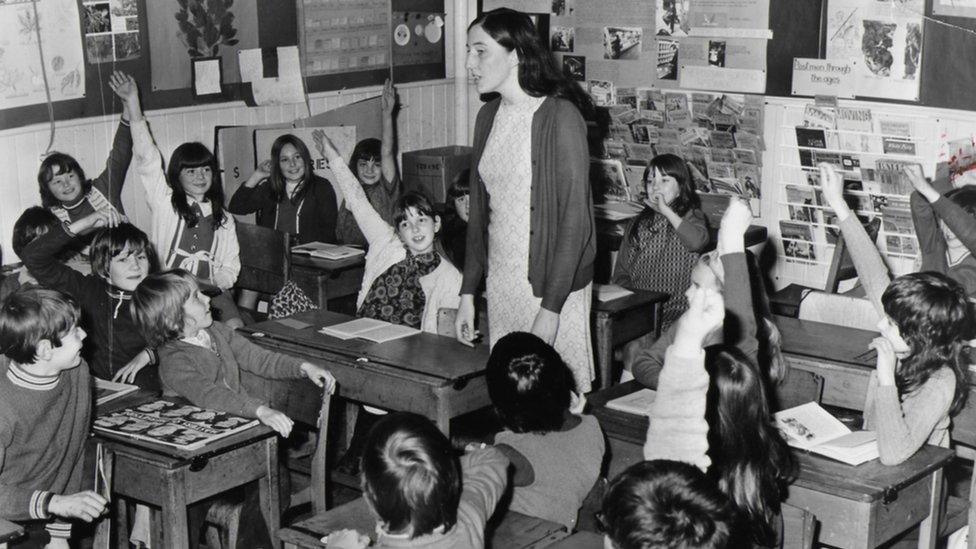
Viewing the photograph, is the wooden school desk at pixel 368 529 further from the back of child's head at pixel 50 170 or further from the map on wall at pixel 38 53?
the map on wall at pixel 38 53

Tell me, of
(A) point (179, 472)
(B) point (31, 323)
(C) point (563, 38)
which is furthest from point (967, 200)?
(B) point (31, 323)

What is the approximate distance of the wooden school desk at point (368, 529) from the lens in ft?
7.94

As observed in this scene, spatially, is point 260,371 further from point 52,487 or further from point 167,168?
point 167,168

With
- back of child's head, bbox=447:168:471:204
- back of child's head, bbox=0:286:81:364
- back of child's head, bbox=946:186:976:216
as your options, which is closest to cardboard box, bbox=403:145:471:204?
back of child's head, bbox=447:168:471:204

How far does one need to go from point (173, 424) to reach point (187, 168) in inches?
95.0

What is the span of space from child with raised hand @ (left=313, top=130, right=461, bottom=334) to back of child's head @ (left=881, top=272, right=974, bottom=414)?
5.66 ft

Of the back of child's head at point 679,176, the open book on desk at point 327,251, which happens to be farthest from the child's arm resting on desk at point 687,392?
the open book on desk at point 327,251

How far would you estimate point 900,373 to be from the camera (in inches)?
125

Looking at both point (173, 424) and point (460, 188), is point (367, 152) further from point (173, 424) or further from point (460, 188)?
point (173, 424)

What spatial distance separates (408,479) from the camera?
217 cm

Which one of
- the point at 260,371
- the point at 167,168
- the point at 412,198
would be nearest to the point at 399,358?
the point at 260,371

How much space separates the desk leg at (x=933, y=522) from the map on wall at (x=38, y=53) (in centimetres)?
376

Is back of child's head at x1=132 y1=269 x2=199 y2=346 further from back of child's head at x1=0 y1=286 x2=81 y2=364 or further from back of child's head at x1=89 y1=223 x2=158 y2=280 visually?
back of child's head at x1=89 y1=223 x2=158 y2=280

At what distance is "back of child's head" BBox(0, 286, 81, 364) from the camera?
3018 mm
